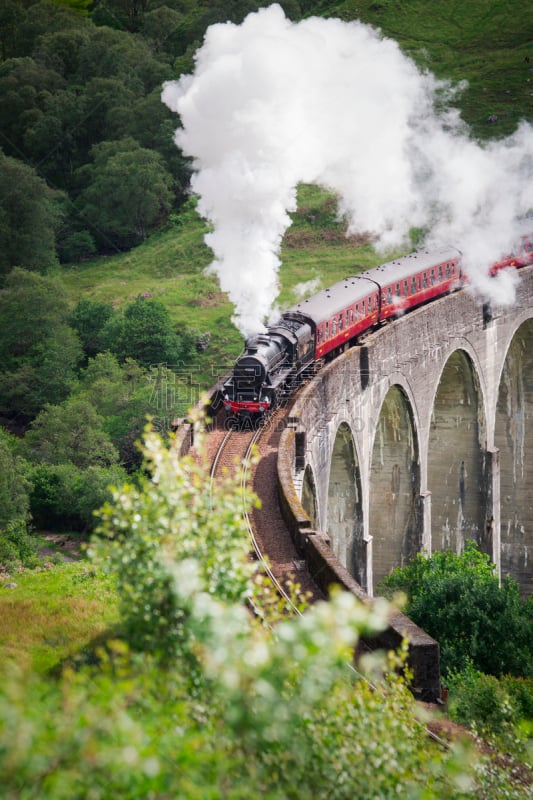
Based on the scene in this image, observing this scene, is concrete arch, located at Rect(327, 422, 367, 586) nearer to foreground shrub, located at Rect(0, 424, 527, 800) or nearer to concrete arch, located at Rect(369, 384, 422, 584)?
concrete arch, located at Rect(369, 384, 422, 584)

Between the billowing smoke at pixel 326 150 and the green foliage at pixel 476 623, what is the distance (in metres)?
8.81

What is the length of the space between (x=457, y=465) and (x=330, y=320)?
12546mm

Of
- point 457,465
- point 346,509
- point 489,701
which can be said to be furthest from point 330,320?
point 489,701

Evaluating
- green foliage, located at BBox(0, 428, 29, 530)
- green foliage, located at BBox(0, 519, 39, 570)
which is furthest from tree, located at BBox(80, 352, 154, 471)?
green foliage, located at BBox(0, 519, 39, 570)

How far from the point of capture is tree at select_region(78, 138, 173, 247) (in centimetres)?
6172

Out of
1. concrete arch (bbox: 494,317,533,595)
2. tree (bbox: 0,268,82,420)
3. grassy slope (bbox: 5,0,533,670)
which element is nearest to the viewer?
grassy slope (bbox: 5,0,533,670)

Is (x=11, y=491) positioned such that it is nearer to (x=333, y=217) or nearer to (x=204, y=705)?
(x=204, y=705)

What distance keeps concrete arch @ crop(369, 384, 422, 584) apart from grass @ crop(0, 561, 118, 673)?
50.7 ft

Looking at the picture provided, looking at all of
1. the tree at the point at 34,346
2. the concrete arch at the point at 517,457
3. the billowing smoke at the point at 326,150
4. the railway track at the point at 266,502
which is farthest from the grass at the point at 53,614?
the concrete arch at the point at 517,457

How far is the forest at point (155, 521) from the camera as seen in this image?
6.81 m

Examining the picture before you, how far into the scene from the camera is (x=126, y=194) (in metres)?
61.9

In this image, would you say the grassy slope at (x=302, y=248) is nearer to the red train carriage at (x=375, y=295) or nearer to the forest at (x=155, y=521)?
the forest at (x=155, y=521)

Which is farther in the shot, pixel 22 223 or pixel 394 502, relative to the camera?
pixel 22 223

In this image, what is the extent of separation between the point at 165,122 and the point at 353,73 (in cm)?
2268
